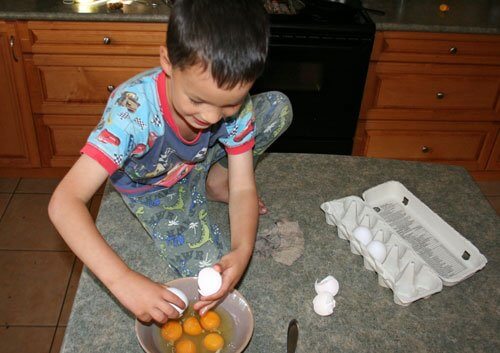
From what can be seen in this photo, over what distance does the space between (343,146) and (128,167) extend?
119 centimetres

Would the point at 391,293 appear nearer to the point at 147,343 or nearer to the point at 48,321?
the point at 147,343

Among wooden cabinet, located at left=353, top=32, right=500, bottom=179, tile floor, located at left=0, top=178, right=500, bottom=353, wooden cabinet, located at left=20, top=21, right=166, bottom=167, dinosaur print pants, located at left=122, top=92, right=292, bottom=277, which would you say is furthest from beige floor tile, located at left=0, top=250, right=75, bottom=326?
wooden cabinet, located at left=353, top=32, right=500, bottom=179

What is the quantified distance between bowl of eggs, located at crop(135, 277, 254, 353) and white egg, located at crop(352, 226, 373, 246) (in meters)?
0.34

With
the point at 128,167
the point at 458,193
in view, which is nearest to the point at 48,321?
the point at 128,167

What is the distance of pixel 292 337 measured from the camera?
980mm

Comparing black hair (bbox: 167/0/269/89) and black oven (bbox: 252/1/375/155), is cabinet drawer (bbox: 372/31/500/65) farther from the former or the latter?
black hair (bbox: 167/0/269/89)

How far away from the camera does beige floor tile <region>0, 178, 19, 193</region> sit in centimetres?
213

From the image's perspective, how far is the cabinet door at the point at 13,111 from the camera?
1.83 m

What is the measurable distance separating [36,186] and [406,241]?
1.56 m

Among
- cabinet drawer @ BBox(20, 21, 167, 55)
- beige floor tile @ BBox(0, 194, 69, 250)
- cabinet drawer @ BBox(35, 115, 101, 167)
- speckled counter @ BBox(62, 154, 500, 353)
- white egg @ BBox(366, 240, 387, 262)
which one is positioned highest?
cabinet drawer @ BBox(20, 21, 167, 55)

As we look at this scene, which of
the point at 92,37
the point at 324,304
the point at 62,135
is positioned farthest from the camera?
the point at 62,135

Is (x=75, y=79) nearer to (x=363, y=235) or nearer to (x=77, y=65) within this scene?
(x=77, y=65)

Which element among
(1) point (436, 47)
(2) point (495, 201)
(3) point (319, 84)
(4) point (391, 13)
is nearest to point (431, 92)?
(1) point (436, 47)

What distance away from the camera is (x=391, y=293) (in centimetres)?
114
